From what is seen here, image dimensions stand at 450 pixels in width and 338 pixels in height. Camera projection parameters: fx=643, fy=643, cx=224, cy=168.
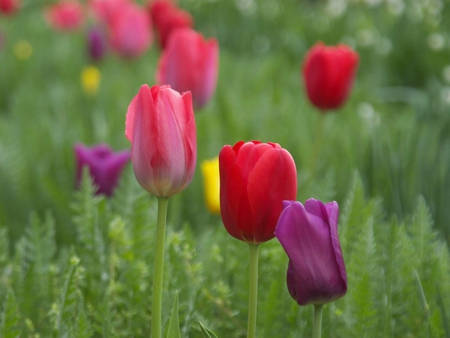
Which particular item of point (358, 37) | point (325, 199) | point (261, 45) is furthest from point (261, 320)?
point (261, 45)

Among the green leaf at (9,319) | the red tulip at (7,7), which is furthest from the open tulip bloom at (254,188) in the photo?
the red tulip at (7,7)

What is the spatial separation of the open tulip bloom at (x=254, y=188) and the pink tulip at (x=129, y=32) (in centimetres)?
155

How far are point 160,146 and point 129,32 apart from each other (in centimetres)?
156

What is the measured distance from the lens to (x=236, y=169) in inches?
21.8

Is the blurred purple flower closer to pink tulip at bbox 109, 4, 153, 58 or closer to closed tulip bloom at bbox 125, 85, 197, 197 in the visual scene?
pink tulip at bbox 109, 4, 153, 58

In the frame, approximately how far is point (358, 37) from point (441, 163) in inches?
76.3

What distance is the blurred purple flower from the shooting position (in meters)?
2.50

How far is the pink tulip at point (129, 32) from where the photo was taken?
79.8 inches

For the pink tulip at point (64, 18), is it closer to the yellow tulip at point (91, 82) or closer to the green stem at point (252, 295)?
the yellow tulip at point (91, 82)

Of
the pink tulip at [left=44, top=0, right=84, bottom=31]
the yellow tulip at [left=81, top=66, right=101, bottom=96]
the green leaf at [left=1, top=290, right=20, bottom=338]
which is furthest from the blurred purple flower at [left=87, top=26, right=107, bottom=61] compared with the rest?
the green leaf at [left=1, top=290, right=20, bottom=338]

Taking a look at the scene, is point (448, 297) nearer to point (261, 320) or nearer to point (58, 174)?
point (261, 320)

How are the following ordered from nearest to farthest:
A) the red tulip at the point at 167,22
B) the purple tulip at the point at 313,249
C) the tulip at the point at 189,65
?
the purple tulip at the point at 313,249
the tulip at the point at 189,65
the red tulip at the point at 167,22

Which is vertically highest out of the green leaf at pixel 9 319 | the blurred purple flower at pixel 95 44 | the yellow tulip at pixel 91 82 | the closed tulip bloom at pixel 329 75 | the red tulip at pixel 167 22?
the red tulip at pixel 167 22

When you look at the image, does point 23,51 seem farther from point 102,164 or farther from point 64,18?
point 102,164
